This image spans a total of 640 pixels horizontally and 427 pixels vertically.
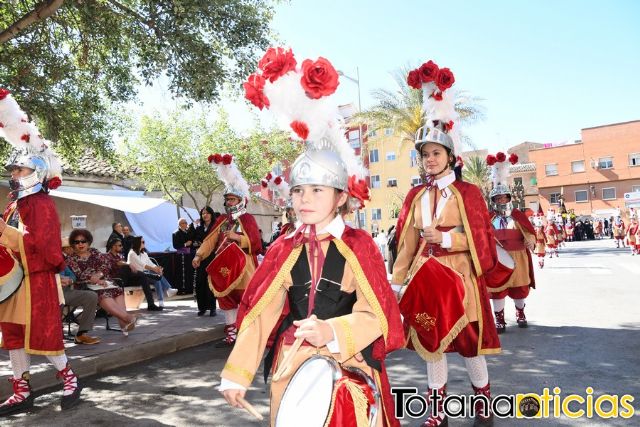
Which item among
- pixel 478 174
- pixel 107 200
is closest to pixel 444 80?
pixel 107 200

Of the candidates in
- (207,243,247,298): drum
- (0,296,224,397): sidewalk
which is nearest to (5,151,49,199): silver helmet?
(0,296,224,397): sidewalk

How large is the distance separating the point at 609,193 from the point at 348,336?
63.7 m

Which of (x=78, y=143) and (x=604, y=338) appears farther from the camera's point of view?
(x=78, y=143)

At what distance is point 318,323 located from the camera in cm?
238

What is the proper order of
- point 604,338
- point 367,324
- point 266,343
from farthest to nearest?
1. point 604,338
2. point 266,343
3. point 367,324

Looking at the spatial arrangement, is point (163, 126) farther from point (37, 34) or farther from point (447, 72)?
point (447, 72)

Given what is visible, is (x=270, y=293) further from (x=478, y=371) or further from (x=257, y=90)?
(x=478, y=371)

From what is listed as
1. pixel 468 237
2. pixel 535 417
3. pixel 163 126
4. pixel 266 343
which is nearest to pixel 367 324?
pixel 266 343

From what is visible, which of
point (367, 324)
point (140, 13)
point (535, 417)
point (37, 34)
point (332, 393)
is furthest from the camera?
point (37, 34)

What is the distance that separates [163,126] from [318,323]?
25.1 metres

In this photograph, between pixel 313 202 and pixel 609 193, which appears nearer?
pixel 313 202

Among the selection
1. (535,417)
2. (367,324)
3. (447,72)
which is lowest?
(535,417)

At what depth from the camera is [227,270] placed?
26.6ft

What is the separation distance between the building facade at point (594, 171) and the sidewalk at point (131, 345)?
178ft
